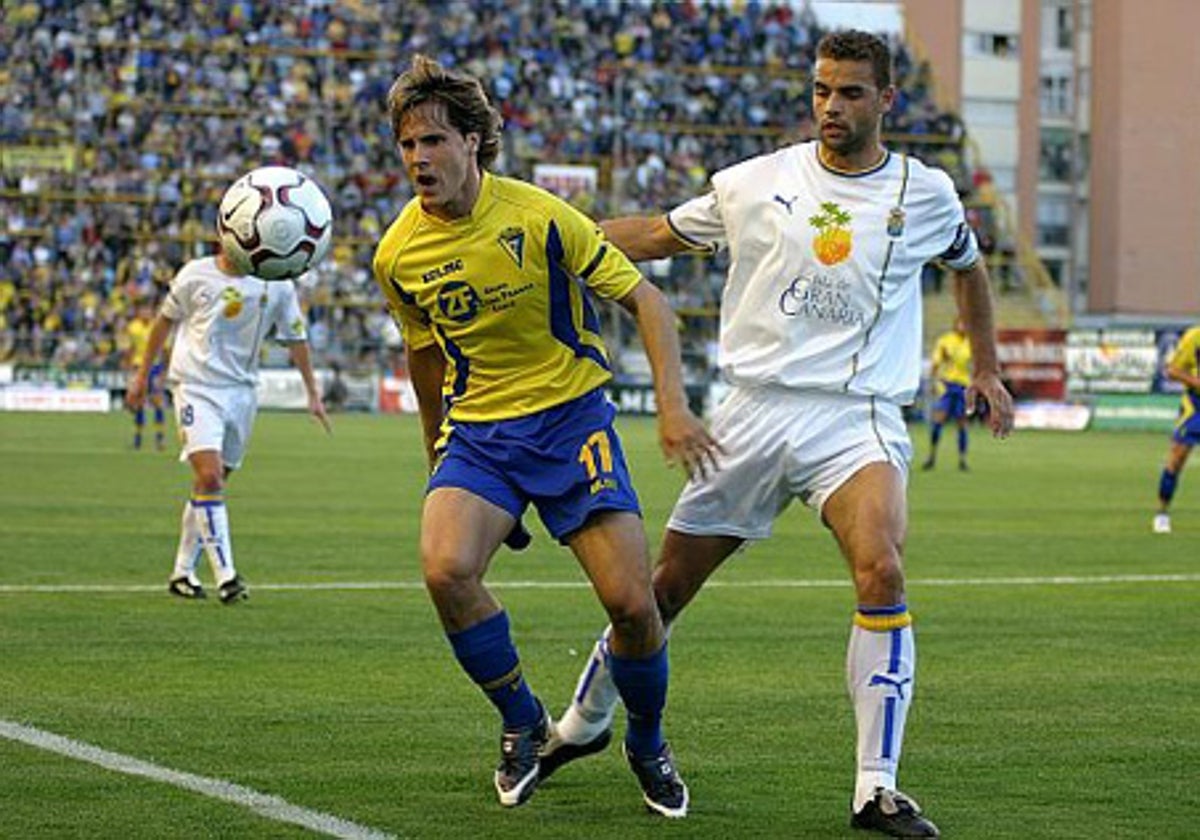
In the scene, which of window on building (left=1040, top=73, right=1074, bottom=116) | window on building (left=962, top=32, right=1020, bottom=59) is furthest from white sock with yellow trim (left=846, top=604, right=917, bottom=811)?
window on building (left=1040, top=73, right=1074, bottom=116)

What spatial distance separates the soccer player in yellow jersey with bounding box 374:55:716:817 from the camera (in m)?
8.10

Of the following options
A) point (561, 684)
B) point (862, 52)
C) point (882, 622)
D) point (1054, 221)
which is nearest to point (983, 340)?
point (862, 52)

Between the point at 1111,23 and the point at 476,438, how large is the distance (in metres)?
77.3

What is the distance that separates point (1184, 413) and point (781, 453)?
15495mm

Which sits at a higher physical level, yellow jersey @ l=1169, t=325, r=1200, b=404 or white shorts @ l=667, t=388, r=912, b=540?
white shorts @ l=667, t=388, r=912, b=540

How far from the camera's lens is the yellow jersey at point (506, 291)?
8219 millimetres

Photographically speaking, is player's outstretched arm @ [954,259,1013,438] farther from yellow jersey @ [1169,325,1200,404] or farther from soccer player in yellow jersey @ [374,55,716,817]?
yellow jersey @ [1169,325,1200,404]

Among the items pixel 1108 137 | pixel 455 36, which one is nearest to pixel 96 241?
pixel 455 36

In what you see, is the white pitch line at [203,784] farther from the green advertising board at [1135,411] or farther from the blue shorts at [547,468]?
the green advertising board at [1135,411]

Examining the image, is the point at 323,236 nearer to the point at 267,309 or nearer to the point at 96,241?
the point at 267,309

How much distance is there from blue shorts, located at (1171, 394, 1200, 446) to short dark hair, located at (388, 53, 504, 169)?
51.5 feet

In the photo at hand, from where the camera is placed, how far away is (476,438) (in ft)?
27.4

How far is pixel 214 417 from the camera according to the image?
15992 millimetres

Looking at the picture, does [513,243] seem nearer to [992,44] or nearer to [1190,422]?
[1190,422]
